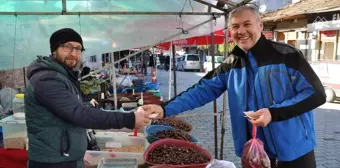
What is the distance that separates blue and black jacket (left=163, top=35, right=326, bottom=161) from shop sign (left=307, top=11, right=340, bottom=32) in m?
13.2

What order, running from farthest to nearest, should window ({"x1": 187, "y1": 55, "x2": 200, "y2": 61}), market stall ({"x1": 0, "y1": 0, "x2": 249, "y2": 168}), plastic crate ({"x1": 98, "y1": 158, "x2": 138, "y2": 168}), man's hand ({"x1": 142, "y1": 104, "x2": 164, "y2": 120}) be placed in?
window ({"x1": 187, "y1": 55, "x2": 200, "y2": 61}), plastic crate ({"x1": 98, "y1": 158, "x2": 138, "y2": 168}), market stall ({"x1": 0, "y1": 0, "x2": 249, "y2": 168}), man's hand ({"x1": 142, "y1": 104, "x2": 164, "y2": 120})

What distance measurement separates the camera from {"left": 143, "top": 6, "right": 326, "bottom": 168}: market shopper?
202 centimetres

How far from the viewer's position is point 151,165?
2.66 meters

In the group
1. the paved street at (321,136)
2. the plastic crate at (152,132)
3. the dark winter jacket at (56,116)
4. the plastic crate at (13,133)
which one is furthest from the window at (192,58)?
the dark winter jacket at (56,116)

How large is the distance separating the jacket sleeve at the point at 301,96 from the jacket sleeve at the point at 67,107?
101 centimetres

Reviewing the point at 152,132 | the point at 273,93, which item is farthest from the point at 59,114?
the point at 152,132

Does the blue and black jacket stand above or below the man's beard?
below

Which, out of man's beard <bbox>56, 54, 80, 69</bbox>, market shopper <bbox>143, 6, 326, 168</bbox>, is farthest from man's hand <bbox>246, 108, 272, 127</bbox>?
man's beard <bbox>56, 54, 80, 69</bbox>

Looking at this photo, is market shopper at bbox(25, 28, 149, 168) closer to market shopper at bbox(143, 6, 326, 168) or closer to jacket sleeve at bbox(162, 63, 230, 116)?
jacket sleeve at bbox(162, 63, 230, 116)

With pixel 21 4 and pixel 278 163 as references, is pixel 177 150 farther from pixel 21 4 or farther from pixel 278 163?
pixel 21 4

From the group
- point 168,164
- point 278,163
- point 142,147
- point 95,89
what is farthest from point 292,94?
point 95,89

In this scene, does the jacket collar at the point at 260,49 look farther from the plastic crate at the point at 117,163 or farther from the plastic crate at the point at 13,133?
Answer: the plastic crate at the point at 13,133

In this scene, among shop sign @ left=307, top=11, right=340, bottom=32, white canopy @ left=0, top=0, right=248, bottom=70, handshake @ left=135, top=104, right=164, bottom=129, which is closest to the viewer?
handshake @ left=135, top=104, right=164, bottom=129

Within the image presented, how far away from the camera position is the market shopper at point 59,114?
1975mm
